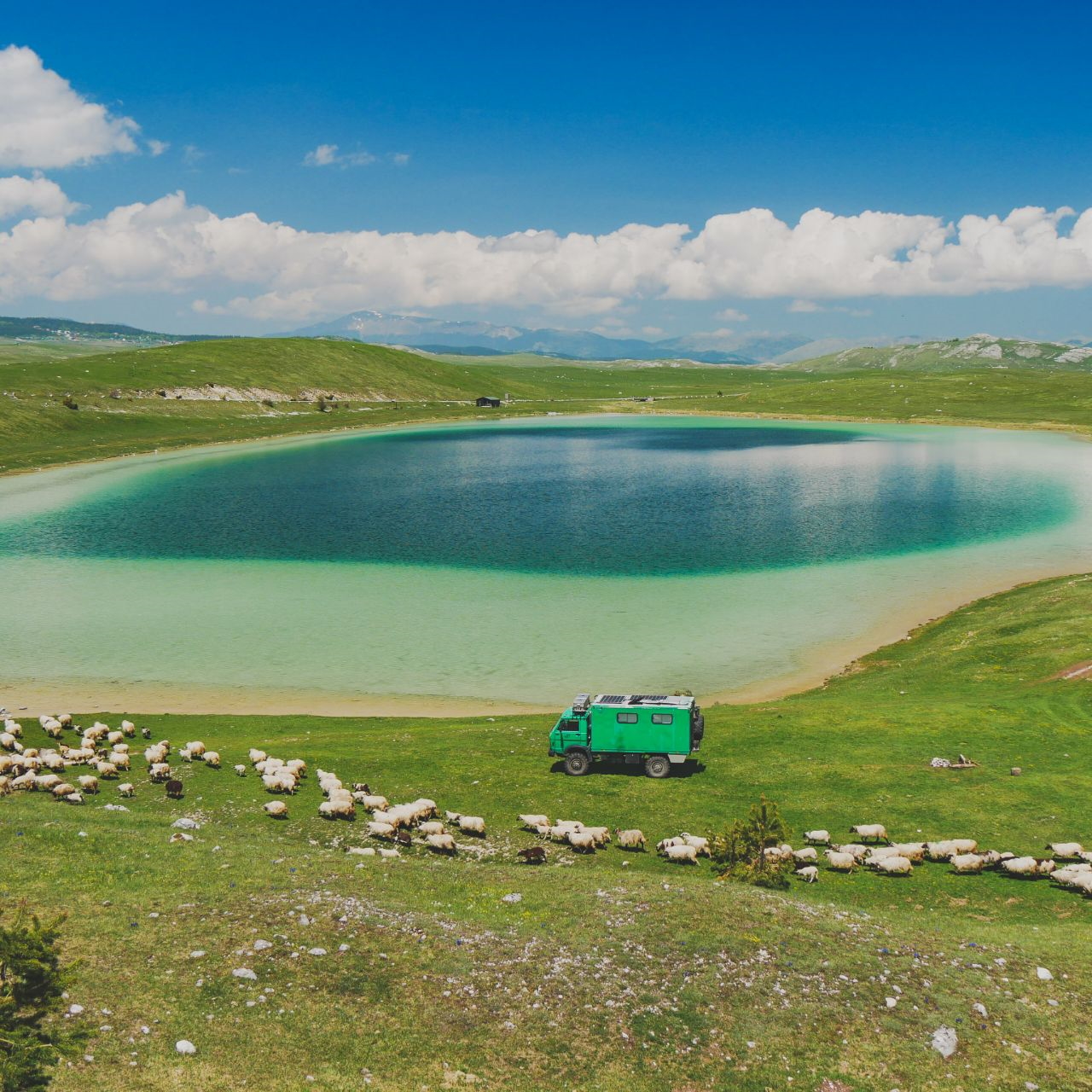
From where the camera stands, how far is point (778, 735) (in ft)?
131

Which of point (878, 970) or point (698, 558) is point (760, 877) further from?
point (698, 558)

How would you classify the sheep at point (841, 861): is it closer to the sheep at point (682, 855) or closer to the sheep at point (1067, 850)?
the sheep at point (682, 855)

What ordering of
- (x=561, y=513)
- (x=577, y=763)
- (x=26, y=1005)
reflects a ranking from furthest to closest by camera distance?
(x=561, y=513)
(x=577, y=763)
(x=26, y=1005)

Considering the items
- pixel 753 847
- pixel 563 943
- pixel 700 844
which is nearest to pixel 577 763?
pixel 700 844

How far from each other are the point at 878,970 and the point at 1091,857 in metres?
11.8

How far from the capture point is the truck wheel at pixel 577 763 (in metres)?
36.3

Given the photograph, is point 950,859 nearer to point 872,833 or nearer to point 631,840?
point 872,833

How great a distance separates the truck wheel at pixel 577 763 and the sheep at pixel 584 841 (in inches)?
286

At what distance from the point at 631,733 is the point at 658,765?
191 cm

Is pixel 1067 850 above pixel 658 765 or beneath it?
above

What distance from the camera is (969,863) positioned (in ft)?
88.5

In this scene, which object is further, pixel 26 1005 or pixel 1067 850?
pixel 1067 850

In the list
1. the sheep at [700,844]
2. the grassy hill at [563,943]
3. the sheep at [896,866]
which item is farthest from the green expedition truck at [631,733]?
the sheep at [896,866]

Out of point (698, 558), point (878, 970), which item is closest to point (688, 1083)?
point (878, 970)
